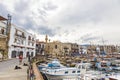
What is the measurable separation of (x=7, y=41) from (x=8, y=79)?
114ft

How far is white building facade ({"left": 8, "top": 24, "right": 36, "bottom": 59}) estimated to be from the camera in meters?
48.0

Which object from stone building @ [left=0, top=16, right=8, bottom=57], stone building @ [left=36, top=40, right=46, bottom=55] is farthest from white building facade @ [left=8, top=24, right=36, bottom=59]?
stone building @ [left=36, top=40, right=46, bottom=55]

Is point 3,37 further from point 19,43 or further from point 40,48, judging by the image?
point 40,48

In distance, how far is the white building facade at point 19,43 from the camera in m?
48.0

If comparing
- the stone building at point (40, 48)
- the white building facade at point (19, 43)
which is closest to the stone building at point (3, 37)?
the white building facade at point (19, 43)

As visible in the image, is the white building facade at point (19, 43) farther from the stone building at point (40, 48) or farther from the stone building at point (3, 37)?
the stone building at point (40, 48)

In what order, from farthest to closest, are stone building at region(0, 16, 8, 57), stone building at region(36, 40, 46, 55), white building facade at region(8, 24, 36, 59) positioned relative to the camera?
stone building at region(36, 40, 46, 55)
white building facade at region(8, 24, 36, 59)
stone building at region(0, 16, 8, 57)

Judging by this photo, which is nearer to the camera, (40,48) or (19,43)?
(19,43)

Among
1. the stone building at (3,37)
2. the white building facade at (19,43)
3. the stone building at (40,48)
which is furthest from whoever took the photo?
the stone building at (40,48)

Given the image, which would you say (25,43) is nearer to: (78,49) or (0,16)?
(0,16)

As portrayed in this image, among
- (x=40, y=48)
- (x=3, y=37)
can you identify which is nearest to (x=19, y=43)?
(x=3, y=37)

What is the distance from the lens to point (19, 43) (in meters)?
53.8

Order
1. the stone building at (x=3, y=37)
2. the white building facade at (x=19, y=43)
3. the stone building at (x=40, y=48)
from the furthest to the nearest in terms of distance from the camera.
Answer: the stone building at (x=40, y=48) < the white building facade at (x=19, y=43) < the stone building at (x=3, y=37)

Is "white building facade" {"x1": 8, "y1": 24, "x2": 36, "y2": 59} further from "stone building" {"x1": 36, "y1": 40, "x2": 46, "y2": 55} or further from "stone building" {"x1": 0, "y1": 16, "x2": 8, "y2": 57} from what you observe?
"stone building" {"x1": 36, "y1": 40, "x2": 46, "y2": 55}
